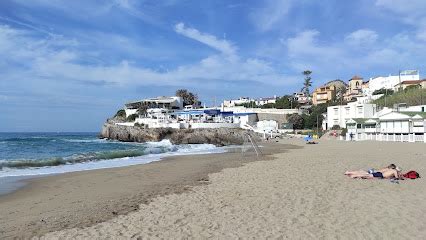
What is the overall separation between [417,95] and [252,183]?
201ft

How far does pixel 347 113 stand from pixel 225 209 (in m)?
57.2

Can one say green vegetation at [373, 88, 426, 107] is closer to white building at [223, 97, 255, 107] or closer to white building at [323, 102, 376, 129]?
white building at [323, 102, 376, 129]

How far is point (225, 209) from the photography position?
789 centimetres

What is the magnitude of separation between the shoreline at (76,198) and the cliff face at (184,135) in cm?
3733

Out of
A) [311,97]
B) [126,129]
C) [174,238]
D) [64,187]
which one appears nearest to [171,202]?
[174,238]

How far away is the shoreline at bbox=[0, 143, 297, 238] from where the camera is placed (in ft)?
23.2

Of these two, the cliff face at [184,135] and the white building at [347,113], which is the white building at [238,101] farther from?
the cliff face at [184,135]

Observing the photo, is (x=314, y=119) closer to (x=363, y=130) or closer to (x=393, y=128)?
(x=363, y=130)

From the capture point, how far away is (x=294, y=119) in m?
76.6

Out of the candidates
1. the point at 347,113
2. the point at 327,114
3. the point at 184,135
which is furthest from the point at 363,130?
the point at 184,135

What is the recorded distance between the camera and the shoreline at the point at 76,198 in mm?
7066

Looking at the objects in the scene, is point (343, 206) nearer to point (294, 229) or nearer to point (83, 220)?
point (294, 229)

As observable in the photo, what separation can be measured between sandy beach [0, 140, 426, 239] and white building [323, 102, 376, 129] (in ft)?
160

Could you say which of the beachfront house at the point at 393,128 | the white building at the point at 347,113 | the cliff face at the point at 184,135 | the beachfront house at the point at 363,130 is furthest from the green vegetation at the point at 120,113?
the beachfront house at the point at 393,128
